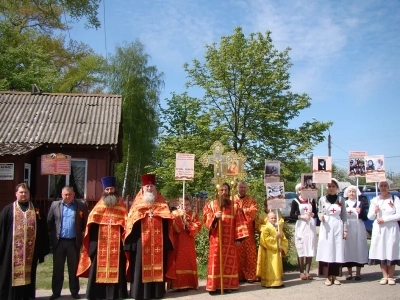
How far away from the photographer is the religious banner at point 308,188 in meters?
8.88

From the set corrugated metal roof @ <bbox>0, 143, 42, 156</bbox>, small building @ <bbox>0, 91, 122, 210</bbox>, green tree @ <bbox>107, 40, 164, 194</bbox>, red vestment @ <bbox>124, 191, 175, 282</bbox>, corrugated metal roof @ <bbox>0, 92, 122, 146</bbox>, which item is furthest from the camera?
green tree @ <bbox>107, 40, 164, 194</bbox>

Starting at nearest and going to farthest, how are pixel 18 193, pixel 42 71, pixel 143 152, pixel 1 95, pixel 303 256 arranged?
pixel 18 193, pixel 303 256, pixel 1 95, pixel 42 71, pixel 143 152

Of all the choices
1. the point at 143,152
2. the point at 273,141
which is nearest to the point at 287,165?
the point at 273,141

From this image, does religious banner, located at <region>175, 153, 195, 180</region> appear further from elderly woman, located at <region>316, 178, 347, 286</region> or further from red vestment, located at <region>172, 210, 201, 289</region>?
elderly woman, located at <region>316, 178, 347, 286</region>

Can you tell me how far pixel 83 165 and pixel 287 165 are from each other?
1138cm

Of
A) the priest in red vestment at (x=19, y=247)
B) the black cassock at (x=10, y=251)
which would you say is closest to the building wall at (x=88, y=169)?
the black cassock at (x=10, y=251)

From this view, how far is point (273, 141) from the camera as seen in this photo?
23.9m

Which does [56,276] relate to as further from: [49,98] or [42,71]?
[42,71]

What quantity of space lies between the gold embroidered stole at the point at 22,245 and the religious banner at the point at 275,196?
4.10 m

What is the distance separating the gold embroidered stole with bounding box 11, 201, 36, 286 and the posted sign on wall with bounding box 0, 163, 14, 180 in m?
7.55

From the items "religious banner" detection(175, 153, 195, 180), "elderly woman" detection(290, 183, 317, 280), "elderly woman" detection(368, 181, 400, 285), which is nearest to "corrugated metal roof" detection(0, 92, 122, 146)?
"religious banner" detection(175, 153, 195, 180)

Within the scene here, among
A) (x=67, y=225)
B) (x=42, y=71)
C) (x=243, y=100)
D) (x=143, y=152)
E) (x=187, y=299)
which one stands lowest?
(x=187, y=299)

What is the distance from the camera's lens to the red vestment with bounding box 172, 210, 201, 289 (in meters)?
7.98

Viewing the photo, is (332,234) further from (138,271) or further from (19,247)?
(19,247)
